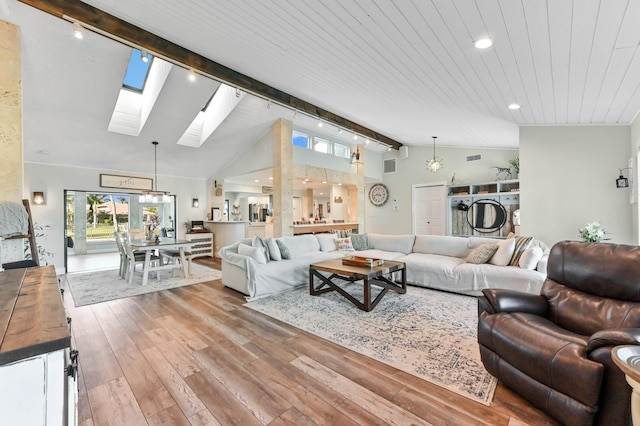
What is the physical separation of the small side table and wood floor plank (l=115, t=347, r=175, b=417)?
231 centimetres

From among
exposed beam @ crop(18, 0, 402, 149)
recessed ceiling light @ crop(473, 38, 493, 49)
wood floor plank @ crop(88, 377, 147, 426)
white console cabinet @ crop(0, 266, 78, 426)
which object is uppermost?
exposed beam @ crop(18, 0, 402, 149)

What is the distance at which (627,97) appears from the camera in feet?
9.86

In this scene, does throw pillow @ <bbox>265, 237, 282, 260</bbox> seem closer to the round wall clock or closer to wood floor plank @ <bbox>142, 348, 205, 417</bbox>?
wood floor plank @ <bbox>142, 348, 205, 417</bbox>

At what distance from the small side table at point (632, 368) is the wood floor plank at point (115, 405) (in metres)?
2.34

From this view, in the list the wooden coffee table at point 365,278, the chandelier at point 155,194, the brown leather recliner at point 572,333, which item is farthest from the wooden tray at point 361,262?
the chandelier at point 155,194

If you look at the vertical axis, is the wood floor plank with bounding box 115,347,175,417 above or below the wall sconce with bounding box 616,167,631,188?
below

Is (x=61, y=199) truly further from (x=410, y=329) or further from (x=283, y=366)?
(x=410, y=329)

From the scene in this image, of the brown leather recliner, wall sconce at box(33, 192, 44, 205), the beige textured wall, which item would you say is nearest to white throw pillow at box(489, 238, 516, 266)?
the brown leather recliner

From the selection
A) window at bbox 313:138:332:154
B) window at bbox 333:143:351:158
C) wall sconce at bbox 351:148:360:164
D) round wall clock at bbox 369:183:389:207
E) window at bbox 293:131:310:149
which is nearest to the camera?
window at bbox 293:131:310:149

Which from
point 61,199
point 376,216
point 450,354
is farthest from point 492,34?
point 61,199

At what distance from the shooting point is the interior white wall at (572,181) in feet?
12.8

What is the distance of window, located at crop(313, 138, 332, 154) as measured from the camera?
7742 millimetres

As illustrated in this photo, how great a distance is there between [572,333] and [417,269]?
2587mm

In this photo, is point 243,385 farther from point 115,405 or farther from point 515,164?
point 515,164
